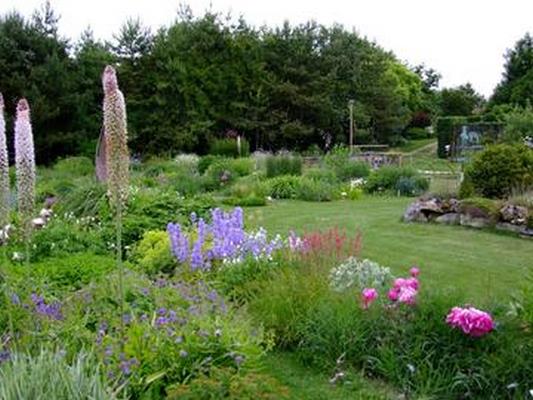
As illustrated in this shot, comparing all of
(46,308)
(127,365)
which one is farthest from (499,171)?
(127,365)

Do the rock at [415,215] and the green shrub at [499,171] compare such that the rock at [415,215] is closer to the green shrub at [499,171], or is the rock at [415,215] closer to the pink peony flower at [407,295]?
the green shrub at [499,171]

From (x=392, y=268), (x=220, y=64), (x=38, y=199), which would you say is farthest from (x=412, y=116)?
(x=392, y=268)

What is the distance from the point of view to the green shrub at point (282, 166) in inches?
746

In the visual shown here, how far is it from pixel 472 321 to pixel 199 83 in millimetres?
28925

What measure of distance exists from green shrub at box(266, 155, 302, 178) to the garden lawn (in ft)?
18.2

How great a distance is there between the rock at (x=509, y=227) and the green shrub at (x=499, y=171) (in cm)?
134

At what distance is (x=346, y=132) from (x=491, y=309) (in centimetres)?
3443

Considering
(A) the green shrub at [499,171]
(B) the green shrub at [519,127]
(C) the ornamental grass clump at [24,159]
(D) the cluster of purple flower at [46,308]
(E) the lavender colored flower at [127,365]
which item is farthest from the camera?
(B) the green shrub at [519,127]

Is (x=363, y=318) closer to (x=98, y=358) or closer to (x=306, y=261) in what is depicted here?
(x=306, y=261)

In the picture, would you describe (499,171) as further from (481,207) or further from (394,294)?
(394,294)

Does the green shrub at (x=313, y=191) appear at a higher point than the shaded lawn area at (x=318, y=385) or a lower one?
higher

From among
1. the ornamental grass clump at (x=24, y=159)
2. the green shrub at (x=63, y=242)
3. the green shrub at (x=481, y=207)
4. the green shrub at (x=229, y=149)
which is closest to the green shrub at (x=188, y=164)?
the green shrub at (x=229, y=149)

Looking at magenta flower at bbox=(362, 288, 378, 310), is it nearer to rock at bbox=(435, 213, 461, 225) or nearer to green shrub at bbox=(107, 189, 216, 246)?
green shrub at bbox=(107, 189, 216, 246)

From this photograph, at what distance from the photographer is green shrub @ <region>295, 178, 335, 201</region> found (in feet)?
51.8
